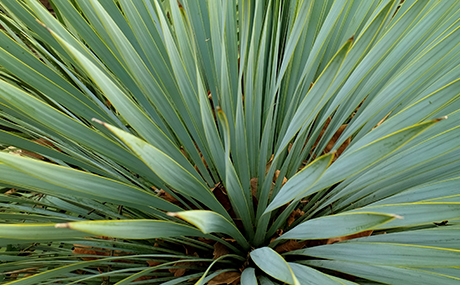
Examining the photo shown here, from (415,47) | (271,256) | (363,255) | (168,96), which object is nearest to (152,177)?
(168,96)

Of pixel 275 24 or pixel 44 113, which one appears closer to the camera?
pixel 44 113

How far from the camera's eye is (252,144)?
2.32ft

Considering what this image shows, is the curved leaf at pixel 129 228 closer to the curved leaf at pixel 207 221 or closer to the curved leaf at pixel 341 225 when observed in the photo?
the curved leaf at pixel 207 221

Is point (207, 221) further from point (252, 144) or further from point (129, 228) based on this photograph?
point (252, 144)

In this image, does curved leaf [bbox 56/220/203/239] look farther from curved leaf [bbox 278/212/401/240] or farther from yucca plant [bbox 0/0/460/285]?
curved leaf [bbox 278/212/401/240]

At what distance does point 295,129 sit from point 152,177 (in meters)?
0.32

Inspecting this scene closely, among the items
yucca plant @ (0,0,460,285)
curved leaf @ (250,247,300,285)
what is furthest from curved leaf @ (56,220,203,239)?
curved leaf @ (250,247,300,285)

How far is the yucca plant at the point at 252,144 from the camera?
407mm

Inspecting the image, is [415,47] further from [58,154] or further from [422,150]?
[58,154]

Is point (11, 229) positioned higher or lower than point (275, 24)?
lower

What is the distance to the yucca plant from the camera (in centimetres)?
41

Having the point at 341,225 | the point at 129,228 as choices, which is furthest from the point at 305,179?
the point at 129,228

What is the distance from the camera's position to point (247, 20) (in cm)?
57

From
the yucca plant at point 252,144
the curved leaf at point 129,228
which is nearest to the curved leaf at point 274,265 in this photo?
the yucca plant at point 252,144
